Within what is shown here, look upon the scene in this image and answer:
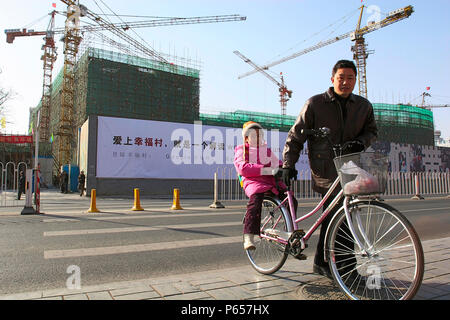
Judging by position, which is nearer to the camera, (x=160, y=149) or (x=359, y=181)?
(x=359, y=181)

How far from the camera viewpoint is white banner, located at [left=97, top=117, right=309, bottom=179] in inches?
837

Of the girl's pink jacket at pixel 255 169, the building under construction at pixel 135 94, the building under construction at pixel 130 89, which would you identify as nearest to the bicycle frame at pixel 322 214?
the girl's pink jacket at pixel 255 169

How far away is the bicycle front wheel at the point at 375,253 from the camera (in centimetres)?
208

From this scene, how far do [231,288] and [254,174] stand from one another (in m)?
1.15

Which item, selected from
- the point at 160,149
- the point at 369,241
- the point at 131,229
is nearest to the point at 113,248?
the point at 131,229

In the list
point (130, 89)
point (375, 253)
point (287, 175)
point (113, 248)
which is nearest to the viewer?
point (375, 253)

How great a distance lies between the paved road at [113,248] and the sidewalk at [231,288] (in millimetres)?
403

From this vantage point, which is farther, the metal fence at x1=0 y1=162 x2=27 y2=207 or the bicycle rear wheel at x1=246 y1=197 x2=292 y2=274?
the metal fence at x1=0 y1=162 x2=27 y2=207

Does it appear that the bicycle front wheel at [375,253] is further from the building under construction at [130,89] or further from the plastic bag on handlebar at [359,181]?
the building under construction at [130,89]

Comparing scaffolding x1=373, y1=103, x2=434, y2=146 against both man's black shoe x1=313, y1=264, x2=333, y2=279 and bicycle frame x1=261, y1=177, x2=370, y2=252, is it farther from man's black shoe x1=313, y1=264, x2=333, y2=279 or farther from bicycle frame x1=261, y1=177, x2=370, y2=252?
bicycle frame x1=261, y1=177, x2=370, y2=252

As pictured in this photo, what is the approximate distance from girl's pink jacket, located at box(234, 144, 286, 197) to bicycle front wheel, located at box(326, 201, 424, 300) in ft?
3.22

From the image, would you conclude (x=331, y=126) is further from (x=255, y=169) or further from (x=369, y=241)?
(x=369, y=241)

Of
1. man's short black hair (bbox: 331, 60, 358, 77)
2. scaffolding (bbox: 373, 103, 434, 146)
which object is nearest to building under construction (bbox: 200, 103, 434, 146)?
scaffolding (bbox: 373, 103, 434, 146)

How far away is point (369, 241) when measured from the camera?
2.27 m
